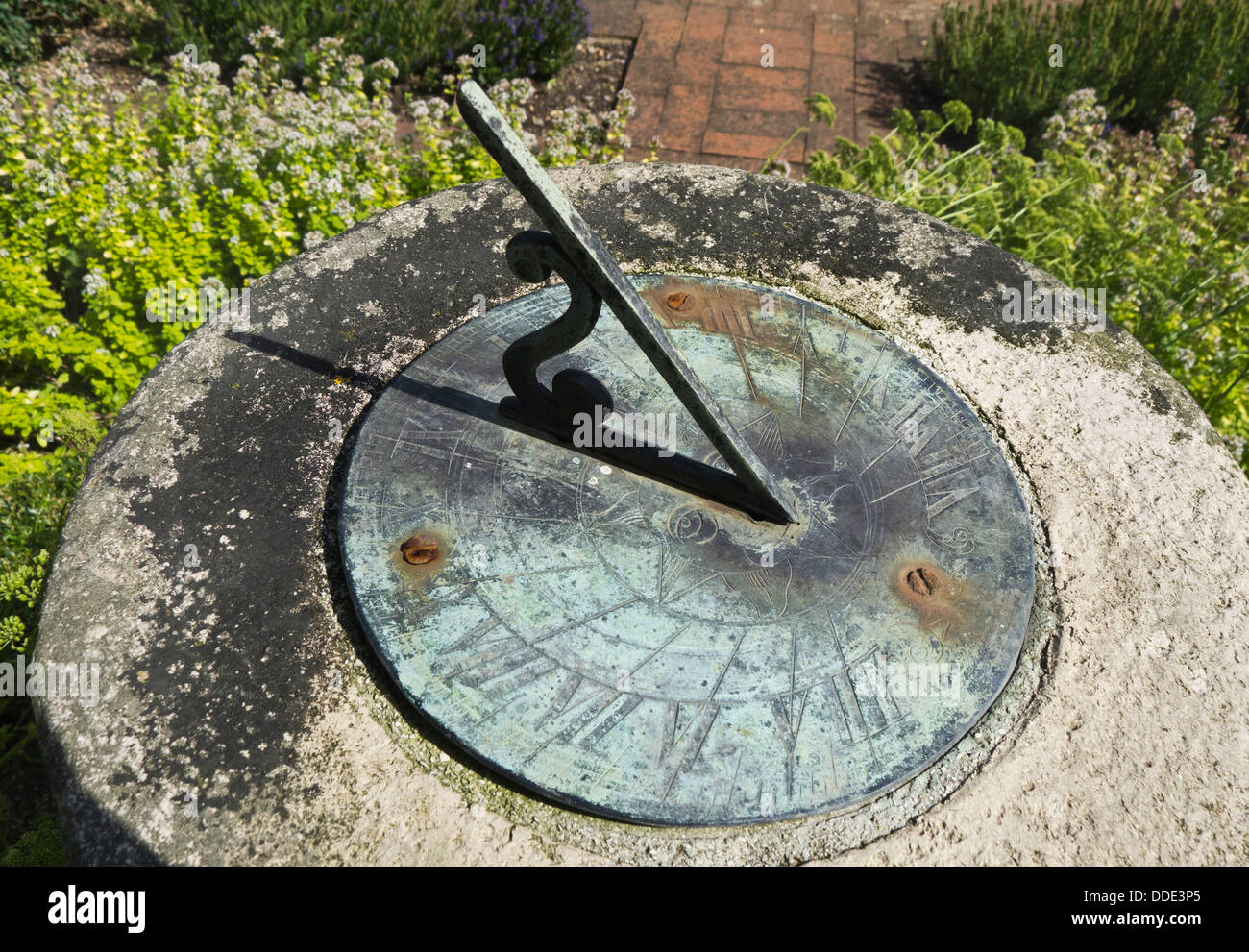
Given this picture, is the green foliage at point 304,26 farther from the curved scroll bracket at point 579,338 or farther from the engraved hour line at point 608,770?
the engraved hour line at point 608,770

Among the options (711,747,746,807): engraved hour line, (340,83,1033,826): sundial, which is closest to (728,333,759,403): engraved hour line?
(340,83,1033,826): sundial

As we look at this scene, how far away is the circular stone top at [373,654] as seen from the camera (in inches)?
78.4

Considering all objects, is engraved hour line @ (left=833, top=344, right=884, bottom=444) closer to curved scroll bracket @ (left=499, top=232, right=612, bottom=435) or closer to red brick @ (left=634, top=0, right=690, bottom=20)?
curved scroll bracket @ (left=499, top=232, right=612, bottom=435)

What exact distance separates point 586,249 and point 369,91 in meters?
4.25

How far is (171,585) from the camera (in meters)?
2.26

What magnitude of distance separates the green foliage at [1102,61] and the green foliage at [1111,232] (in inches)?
36.5

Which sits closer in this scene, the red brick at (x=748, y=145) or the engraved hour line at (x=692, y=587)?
the engraved hour line at (x=692, y=587)

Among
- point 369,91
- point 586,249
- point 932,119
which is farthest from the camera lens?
point 369,91

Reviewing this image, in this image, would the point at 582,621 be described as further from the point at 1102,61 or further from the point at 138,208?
the point at 1102,61

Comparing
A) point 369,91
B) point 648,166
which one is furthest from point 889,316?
point 369,91

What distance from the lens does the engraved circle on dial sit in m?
2.00

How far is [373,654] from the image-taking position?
221cm

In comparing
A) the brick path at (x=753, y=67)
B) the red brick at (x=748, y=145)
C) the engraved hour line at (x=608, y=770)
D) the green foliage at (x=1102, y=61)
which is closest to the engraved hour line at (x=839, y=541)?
the engraved hour line at (x=608, y=770)
